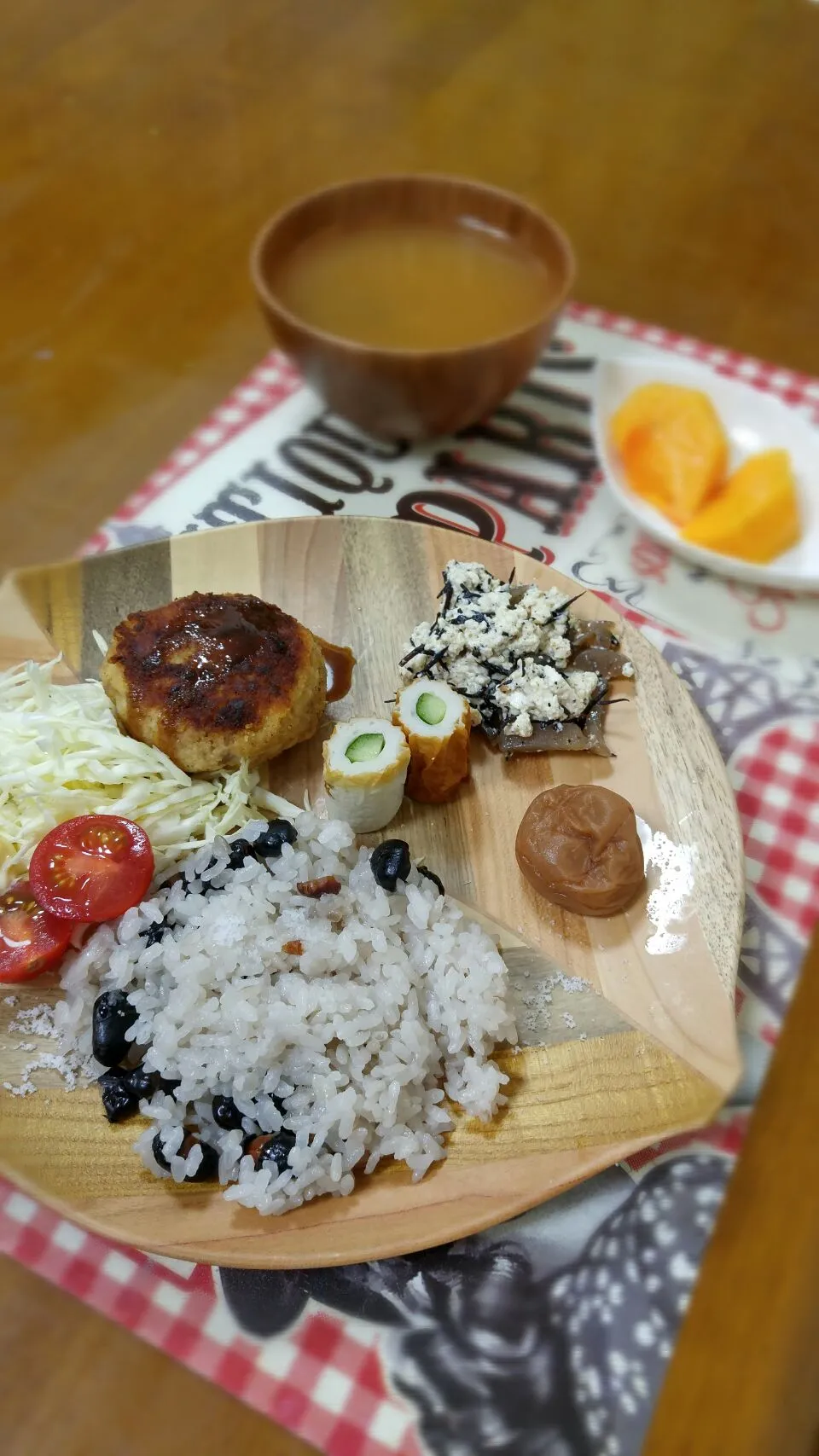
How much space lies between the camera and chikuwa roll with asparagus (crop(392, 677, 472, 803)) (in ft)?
6.57

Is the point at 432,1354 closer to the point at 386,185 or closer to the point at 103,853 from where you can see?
the point at 103,853

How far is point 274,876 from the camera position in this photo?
75.4 inches

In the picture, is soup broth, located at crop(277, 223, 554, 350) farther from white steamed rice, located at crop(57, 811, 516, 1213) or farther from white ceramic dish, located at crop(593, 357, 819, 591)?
white steamed rice, located at crop(57, 811, 516, 1213)

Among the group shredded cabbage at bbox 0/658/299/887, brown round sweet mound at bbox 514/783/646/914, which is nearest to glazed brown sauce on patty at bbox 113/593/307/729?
shredded cabbage at bbox 0/658/299/887

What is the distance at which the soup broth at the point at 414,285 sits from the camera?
8.70ft

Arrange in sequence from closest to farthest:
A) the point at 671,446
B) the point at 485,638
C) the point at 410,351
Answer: the point at 485,638 < the point at 410,351 < the point at 671,446

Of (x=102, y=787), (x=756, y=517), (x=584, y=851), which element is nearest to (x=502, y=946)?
(x=584, y=851)

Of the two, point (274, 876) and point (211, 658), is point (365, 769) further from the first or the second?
point (211, 658)

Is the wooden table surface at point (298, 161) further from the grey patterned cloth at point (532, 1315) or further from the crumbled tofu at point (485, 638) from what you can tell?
the grey patterned cloth at point (532, 1315)

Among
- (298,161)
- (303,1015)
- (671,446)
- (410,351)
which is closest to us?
(303,1015)

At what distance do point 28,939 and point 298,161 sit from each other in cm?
315

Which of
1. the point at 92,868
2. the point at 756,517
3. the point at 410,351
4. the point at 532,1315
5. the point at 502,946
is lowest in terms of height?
the point at 532,1315

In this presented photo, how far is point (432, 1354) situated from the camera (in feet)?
5.08

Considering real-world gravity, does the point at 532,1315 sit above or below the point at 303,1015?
below
